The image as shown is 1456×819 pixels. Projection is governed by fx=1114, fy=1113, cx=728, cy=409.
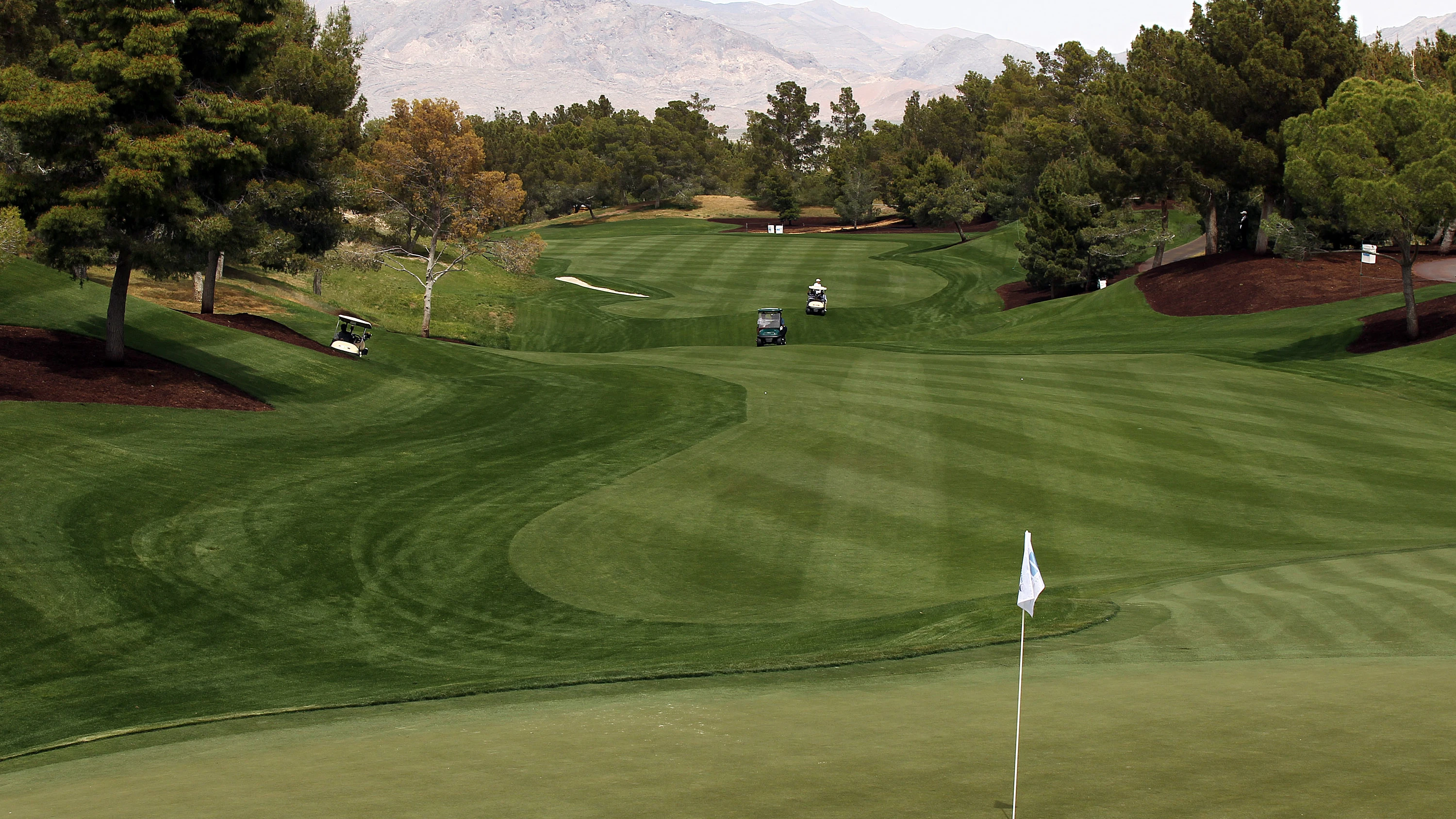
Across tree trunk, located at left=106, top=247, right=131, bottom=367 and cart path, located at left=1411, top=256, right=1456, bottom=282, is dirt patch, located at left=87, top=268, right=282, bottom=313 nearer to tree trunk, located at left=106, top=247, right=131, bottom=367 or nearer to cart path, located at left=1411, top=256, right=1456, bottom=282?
tree trunk, located at left=106, top=247, right=131, bottom=367

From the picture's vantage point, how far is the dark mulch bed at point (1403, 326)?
38875 mm

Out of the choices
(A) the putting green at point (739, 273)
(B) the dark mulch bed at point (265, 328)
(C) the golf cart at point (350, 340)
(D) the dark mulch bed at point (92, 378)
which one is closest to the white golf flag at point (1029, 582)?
(D) the dark mulch bed at point (92, 378)

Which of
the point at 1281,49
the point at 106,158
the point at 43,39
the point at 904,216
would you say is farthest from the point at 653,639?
the point at 904,216

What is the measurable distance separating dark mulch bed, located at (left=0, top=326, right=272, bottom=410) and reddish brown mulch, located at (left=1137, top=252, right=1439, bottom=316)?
42910 millimetres

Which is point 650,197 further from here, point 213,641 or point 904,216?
point 213,641

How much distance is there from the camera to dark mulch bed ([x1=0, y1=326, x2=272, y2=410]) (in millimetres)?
25484

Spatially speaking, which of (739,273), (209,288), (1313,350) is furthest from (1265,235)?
(209,288)

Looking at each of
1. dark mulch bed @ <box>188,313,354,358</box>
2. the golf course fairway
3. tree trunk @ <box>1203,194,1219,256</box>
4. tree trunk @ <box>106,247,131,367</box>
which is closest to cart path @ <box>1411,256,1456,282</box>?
tree trunk @ <box>1203,194,1219,256</box>

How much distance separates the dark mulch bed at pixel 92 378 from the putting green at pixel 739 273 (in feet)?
131

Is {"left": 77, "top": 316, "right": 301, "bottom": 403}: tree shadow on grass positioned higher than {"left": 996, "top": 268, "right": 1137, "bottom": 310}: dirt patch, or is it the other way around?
{"left": 996, "top": 268, "right": 1137, "bottom": 310}: dirt patch

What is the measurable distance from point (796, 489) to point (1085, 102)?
5598 centimetres

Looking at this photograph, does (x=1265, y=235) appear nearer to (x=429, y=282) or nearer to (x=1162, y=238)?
(x=1162, y=238)

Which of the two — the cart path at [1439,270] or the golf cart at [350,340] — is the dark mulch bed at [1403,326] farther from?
the golf cart at [350,340]

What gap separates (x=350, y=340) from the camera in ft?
125
